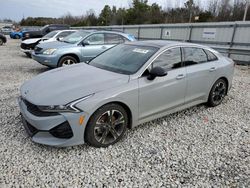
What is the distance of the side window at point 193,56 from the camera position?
12.2 feet

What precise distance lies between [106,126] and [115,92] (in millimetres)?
503

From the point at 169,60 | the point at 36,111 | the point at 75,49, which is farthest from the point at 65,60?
the point at 36,111

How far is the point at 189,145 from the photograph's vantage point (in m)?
3.05

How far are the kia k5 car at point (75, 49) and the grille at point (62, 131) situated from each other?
4523 mm

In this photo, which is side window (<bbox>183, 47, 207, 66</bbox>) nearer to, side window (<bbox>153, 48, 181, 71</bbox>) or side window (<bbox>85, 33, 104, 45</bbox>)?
side window (<bbox>153, 48, 181, 71</bbox>)

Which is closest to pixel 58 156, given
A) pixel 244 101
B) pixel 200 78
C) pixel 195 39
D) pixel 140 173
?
pixel 140 173

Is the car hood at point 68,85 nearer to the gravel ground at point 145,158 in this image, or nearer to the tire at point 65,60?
the gravel ground at point 145,158

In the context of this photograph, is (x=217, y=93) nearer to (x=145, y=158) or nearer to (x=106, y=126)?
(x=145, y=158)

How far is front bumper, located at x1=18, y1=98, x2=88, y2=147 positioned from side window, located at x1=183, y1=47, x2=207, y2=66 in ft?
7.35

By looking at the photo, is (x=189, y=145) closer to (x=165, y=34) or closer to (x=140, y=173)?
(x=140, y=173)

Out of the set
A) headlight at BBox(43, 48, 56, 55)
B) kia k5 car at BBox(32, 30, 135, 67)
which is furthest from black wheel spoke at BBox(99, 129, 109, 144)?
headlight at BBox(43, 48, 56, 55)

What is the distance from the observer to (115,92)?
108 inches

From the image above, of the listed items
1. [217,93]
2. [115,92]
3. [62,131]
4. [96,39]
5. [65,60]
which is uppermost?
[96,39]

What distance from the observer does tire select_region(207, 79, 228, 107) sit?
14.1ft
